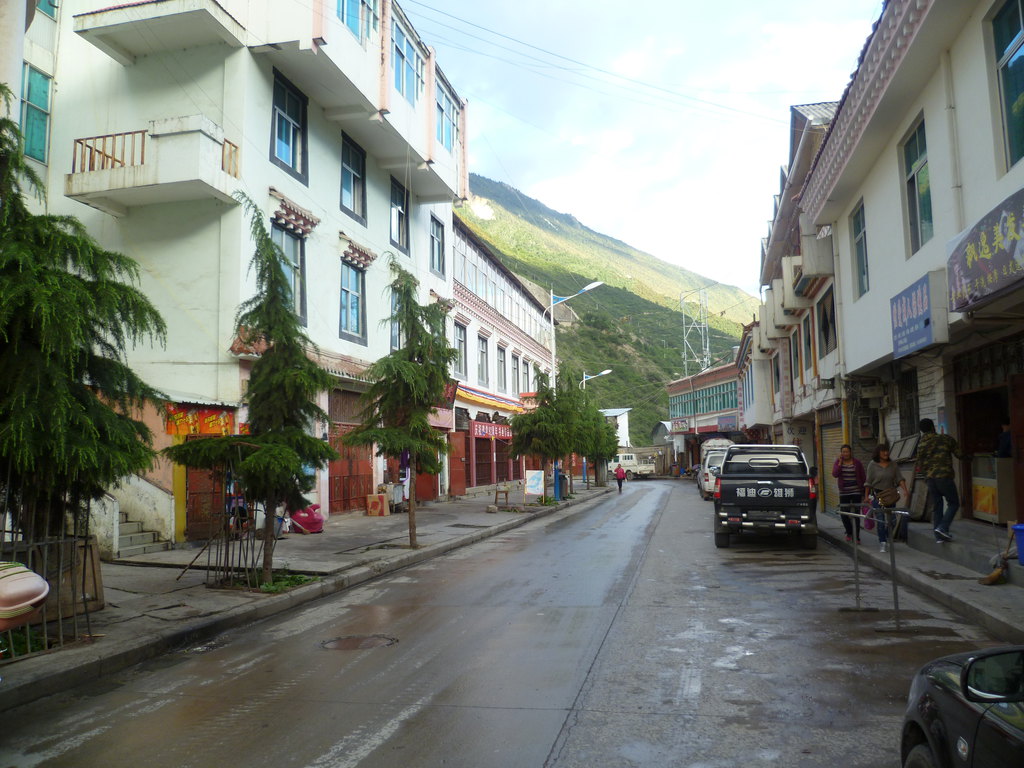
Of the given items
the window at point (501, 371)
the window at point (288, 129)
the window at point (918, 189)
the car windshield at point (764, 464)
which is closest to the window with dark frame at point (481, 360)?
the window at point (501, 371)


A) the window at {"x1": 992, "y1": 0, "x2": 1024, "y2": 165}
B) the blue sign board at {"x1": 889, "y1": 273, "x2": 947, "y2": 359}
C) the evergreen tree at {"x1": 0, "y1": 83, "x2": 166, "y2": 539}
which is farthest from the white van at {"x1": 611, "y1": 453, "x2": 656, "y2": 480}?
the evergreen tree at {"x1": 0, "y1": 83, "x2": 166, "y2": 539}

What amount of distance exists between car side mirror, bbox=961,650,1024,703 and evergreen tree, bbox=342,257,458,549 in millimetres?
12451

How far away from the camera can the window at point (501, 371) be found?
1598 inches

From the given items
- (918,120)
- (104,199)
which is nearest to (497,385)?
(104,199)

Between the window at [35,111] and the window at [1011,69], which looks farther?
the window at [35,111]

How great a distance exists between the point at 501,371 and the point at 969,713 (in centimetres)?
3854

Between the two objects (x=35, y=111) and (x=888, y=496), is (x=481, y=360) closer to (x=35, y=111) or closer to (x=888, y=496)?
(x=35, y=111)

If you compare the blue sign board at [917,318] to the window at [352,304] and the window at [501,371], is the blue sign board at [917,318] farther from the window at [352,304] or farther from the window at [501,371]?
the window at [501,371]

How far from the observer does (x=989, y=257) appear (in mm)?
8383

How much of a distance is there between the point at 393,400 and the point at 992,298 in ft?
34.1

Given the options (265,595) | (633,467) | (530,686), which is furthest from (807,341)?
(633,467)

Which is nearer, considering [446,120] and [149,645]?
[149,645]

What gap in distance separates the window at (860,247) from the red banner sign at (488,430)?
18040 mm

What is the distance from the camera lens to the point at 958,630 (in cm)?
775
